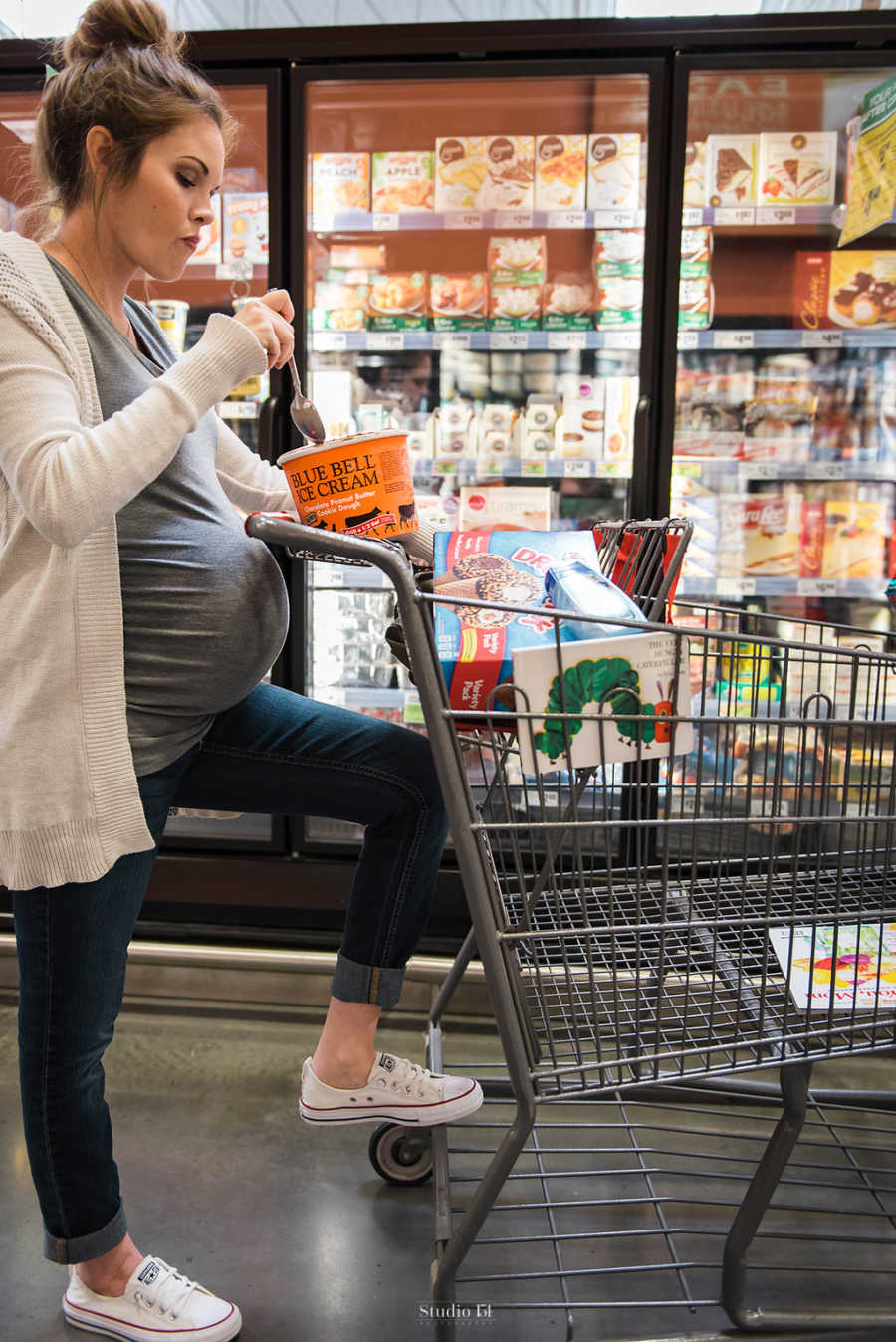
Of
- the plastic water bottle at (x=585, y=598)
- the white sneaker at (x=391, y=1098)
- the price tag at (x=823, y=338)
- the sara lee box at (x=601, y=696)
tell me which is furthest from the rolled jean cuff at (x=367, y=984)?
the price tag at (x=823, y=338)

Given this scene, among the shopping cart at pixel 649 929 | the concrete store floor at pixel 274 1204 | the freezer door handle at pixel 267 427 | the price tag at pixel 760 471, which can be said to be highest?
the freezer door handle at pixel 267 427

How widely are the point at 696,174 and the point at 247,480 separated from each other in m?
1.55

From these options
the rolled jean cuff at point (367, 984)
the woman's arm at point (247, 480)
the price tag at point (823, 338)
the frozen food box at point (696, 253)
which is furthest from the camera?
the frozen food box at point (696, 253)

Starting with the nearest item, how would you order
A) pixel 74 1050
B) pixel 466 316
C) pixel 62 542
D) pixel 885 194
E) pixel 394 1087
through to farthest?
pixel 62 542
pixel 74 1050
pixel 394 1087
pixel 885 194
pixel 466 316

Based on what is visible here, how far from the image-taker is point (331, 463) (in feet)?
3.72

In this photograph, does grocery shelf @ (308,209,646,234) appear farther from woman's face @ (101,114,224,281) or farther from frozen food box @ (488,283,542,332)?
woman's face @ (101,114,224,281)

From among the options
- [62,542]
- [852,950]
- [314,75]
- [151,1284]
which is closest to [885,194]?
[314,75]

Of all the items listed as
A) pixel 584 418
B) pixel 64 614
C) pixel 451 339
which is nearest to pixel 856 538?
pixel 584 418

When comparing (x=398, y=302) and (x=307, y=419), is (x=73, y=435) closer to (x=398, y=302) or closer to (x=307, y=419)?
(x=307, y=419)

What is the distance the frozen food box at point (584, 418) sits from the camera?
98.5 inches

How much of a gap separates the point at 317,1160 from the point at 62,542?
1129 mm

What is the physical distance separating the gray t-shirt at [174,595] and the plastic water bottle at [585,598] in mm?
Result: 345

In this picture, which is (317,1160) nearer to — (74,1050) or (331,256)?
(74,1050)

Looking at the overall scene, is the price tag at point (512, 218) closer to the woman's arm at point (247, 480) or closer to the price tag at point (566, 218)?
the price tag at point (566, 218)
